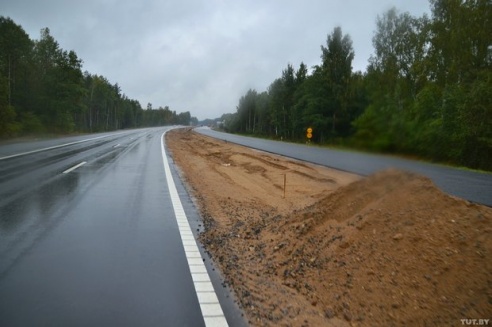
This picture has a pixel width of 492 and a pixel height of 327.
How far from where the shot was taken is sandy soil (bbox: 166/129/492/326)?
11.2 ft

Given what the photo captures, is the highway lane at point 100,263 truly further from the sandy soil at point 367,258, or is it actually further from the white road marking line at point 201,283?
the sandy soil at point 367,258

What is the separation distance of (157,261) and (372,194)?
394 centimetres

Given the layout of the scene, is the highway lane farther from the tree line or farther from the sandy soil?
the tree line

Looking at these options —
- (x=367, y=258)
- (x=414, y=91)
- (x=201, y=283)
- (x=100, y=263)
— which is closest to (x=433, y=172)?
(x=414, y=91)

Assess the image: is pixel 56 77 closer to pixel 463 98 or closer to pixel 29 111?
pixel 29 111

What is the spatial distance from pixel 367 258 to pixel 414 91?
560cm

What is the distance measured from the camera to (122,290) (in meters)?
3.67

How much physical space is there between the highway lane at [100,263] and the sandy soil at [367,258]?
51cm

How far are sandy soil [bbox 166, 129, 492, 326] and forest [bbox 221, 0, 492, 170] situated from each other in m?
1.02

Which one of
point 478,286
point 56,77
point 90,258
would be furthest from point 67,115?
point 478,286

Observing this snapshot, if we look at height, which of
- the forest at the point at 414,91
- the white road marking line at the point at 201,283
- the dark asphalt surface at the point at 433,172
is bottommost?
the white road marking line at the point at 201,283

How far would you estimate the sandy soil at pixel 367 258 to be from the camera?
11.2ft

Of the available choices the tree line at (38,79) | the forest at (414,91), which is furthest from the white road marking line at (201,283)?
the tree line at (38,79)

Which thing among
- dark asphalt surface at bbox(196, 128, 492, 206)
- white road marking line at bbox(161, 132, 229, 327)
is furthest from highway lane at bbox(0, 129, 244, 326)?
dark asphalt surface at bbox(196, 128, 492, 206)
